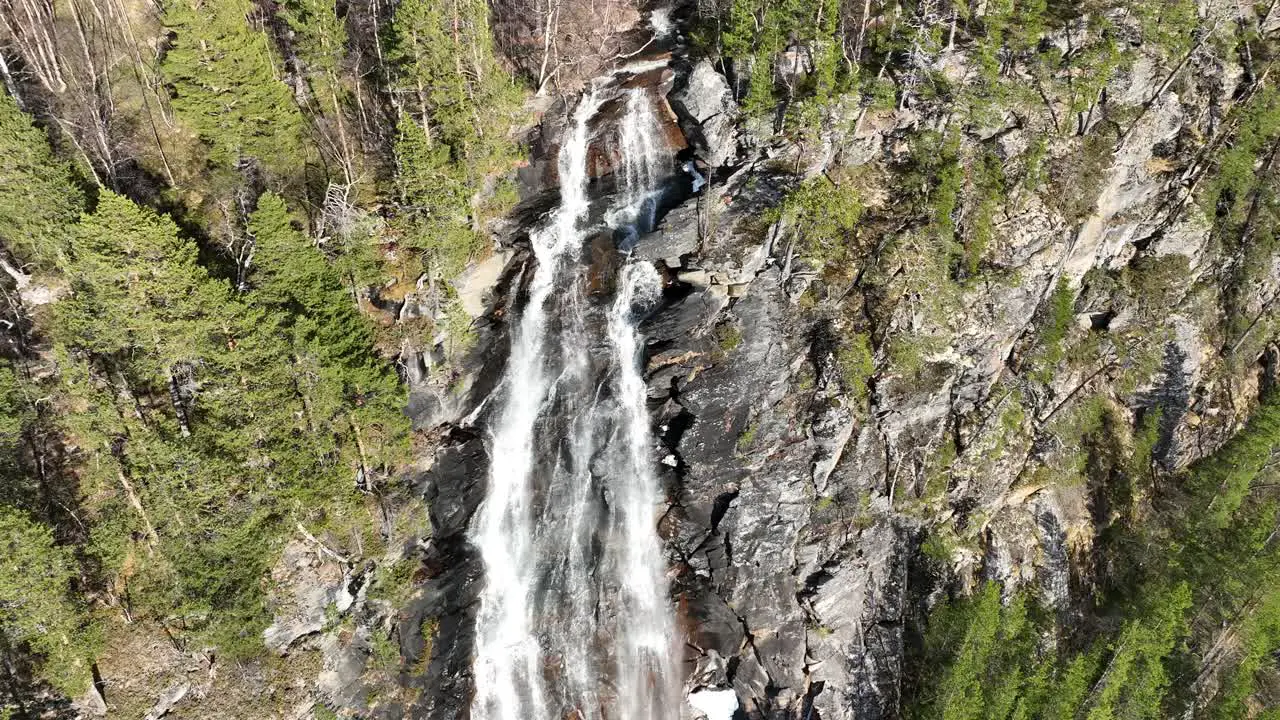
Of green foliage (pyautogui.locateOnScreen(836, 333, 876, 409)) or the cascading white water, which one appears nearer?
the cascading white water

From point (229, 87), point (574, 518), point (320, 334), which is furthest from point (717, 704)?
point (229, 87)

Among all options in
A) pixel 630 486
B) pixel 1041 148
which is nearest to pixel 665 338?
pixel 630 486

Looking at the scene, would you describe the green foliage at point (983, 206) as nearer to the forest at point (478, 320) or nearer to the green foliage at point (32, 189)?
the forest at point (478, 320)

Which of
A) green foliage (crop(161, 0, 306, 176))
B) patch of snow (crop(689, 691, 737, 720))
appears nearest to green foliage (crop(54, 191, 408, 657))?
green foliage (crop(161, 0, 306, 176))

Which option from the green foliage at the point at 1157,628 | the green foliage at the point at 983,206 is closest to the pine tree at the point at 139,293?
the green foliage at the point at 983,206

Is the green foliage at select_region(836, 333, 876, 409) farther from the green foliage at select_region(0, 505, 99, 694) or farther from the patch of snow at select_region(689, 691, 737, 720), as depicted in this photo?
the green foliage at select_region(0, 505, 99, 694)

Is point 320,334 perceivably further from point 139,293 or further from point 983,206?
point 983,206

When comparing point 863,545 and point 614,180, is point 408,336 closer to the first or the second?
point 614,180
